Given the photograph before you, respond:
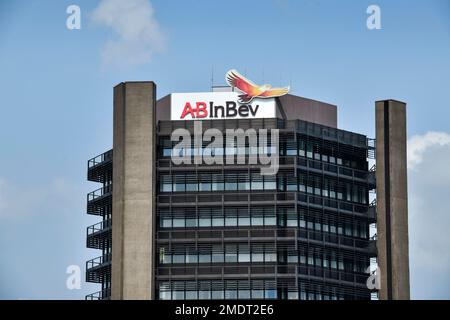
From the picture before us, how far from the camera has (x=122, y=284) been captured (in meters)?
200
